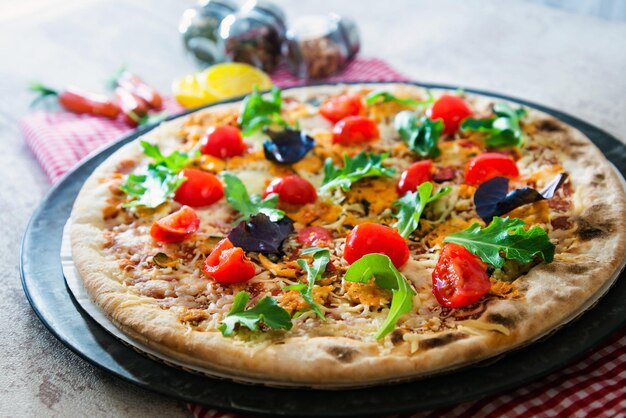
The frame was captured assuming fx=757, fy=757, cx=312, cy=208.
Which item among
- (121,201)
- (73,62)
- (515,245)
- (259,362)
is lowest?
(73,62)

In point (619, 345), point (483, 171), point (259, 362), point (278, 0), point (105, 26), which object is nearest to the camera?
point (259, 362)

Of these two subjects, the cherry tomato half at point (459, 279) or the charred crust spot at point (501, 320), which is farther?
the cherry tomato half at point (459, 279)

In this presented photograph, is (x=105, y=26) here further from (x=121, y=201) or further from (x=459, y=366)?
(x=459, y=366)

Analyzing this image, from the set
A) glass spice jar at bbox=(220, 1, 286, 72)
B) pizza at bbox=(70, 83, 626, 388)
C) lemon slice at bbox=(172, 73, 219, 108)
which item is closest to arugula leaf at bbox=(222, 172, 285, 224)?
pizza at bbox=(70, 83, 626, 388)

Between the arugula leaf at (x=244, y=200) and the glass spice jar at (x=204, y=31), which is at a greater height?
the arugula leaf at (x=244, y=200)

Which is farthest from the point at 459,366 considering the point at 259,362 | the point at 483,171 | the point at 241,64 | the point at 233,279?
the point at 241,64

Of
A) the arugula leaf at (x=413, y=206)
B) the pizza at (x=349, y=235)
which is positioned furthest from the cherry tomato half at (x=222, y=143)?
the arugula leaf at (x=413, y=206)

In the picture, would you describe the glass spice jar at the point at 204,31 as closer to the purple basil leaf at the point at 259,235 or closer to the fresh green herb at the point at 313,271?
the purple basil leaf at the point at 259,235
